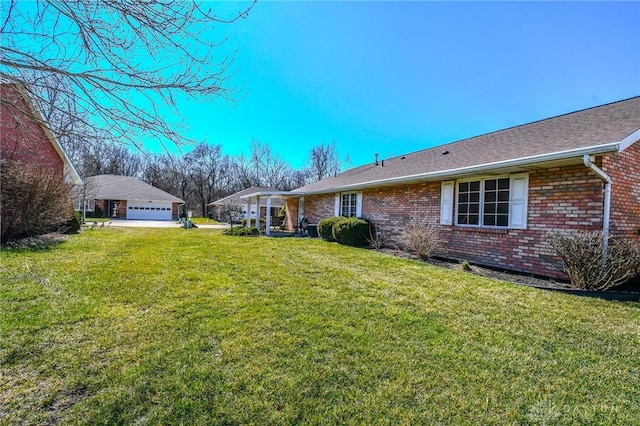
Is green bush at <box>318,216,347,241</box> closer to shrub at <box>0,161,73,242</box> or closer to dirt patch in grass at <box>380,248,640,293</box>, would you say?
dirt patch in grass at <box>380,248,640,293</box>

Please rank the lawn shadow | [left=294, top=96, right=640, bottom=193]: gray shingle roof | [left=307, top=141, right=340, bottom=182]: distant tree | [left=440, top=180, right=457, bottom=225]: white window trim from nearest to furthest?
[left=294, top=96, right=640, bottom=193]: gray shingle roof
the lawn shadow
[left=440, top=180, right=457, bottom=225]: white window trim
[left=307, top=141, right=340, bottom=182]: distant tree

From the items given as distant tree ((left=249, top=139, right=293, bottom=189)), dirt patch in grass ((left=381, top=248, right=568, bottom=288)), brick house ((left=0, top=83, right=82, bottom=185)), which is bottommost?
dirt patch in grass ((left=381, top=248, right=568, bottom=288))

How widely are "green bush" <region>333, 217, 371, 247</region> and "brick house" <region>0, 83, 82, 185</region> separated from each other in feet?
30.1

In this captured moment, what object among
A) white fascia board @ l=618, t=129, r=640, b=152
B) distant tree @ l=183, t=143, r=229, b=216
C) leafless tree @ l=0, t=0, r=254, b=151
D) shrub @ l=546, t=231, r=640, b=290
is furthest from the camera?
distant tree @ l=183, t=143, r=229, b=216

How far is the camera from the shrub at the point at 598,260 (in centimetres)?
577

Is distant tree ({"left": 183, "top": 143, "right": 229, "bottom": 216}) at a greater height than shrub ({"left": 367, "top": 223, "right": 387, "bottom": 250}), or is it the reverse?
distant tree ({"left": 183, "top": 143, "right": 229, "bottom": 216})

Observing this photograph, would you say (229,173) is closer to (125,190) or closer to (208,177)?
(208,177)

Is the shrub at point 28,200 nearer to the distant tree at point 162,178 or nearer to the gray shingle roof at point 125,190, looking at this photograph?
the gray shingle roof at point 125,190

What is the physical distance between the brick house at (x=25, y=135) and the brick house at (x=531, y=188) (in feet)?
27.3

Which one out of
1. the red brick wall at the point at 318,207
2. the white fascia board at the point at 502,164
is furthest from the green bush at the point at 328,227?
the red brick wall at the point at 318,207

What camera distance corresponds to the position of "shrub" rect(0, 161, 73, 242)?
9414mm

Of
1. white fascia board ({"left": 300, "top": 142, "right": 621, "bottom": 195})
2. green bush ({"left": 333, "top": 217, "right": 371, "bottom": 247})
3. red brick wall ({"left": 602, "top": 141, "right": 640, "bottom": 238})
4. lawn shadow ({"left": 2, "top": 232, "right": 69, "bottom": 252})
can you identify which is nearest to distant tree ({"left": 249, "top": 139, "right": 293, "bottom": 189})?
green bush ({"left": 333, "top": 217, "right": 371, "bottom": 247})

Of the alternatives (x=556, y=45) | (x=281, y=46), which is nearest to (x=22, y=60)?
(x=281, y=46)

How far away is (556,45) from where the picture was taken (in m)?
8.82
